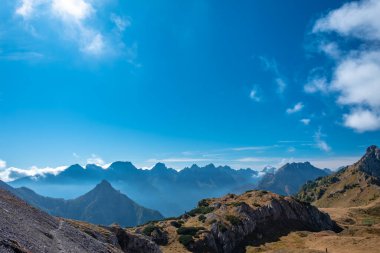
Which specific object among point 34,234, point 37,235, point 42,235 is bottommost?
point 42,235

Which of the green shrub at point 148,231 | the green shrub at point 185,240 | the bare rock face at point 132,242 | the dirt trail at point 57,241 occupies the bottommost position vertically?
the green shrub at point 185,240

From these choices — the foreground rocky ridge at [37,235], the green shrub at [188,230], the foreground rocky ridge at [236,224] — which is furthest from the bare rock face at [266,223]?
the foreground rocky ridge at [37,235]

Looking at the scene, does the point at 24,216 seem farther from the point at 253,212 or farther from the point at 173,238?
the point at 253,212

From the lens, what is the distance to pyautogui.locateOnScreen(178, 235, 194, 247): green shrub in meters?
Answer: 86.3

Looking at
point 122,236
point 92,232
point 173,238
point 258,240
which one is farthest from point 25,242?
point 258,240

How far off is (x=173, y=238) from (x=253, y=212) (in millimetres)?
33021

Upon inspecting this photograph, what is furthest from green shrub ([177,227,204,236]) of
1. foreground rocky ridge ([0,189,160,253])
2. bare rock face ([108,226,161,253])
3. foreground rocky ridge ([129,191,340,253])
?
foreground rocky ridge ([0,189,160,253])

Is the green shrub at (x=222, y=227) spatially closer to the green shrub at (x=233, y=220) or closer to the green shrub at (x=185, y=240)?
the green shrub at (x=233, y=220)

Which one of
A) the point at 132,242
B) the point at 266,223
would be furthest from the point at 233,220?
the point at 132,242

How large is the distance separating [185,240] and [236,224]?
20.3 m

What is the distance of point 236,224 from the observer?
100 metres

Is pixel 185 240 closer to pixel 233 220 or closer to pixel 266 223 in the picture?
pixel 233 220

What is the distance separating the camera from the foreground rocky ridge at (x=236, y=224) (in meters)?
89.5

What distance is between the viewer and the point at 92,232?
52250 millimetres
